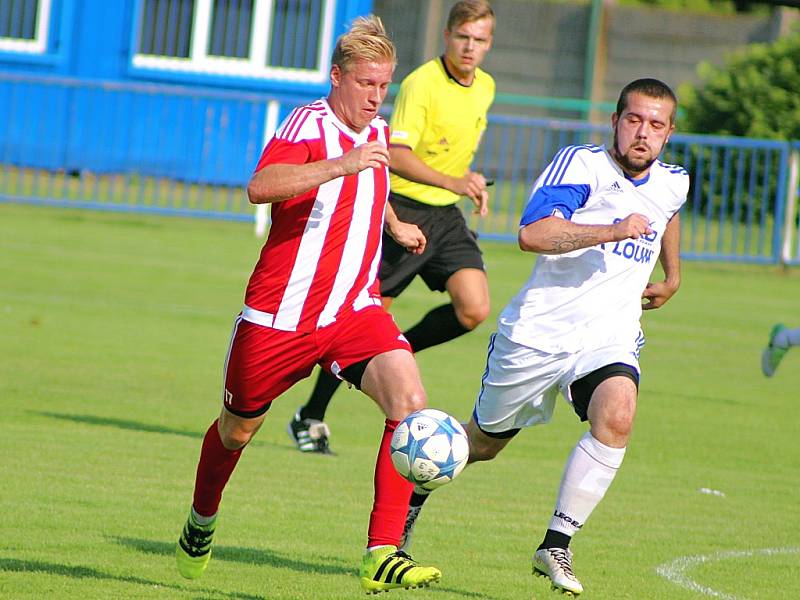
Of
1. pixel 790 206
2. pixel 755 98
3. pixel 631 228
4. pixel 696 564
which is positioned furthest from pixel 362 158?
pixel 755 98

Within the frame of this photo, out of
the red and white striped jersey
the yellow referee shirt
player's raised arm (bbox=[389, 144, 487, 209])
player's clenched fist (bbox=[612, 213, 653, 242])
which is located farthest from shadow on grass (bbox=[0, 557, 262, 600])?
the yellow referee shirt

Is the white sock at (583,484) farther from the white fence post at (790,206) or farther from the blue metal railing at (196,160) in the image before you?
the white fence post at (790,206)

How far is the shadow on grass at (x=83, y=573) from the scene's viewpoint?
580 cm

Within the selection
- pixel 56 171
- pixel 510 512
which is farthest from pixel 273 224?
pixel 56 171

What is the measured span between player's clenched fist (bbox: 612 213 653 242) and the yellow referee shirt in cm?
336

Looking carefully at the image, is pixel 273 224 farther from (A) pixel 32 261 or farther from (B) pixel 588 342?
(A) pixel 32 261

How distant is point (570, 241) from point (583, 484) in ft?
3.05

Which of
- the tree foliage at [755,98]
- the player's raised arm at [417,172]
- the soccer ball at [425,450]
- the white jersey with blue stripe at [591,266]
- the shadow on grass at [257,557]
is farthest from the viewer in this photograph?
the tree foliage at [755,98]

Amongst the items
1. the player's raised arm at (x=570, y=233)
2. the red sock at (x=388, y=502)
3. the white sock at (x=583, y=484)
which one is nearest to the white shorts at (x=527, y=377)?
the white sock at (x=583, y=484)

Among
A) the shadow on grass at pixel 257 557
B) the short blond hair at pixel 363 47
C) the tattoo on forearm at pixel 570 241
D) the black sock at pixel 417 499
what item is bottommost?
the shadow on grass at pixel 257 557

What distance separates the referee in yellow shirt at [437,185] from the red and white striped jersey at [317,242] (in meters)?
2.79

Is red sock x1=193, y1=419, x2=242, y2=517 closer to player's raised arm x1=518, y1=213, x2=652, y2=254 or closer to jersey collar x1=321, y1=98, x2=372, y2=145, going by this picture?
jersey collar x1=321, y1=98, x2=372, y2=145

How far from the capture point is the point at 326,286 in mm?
5922

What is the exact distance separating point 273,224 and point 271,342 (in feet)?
1.52
